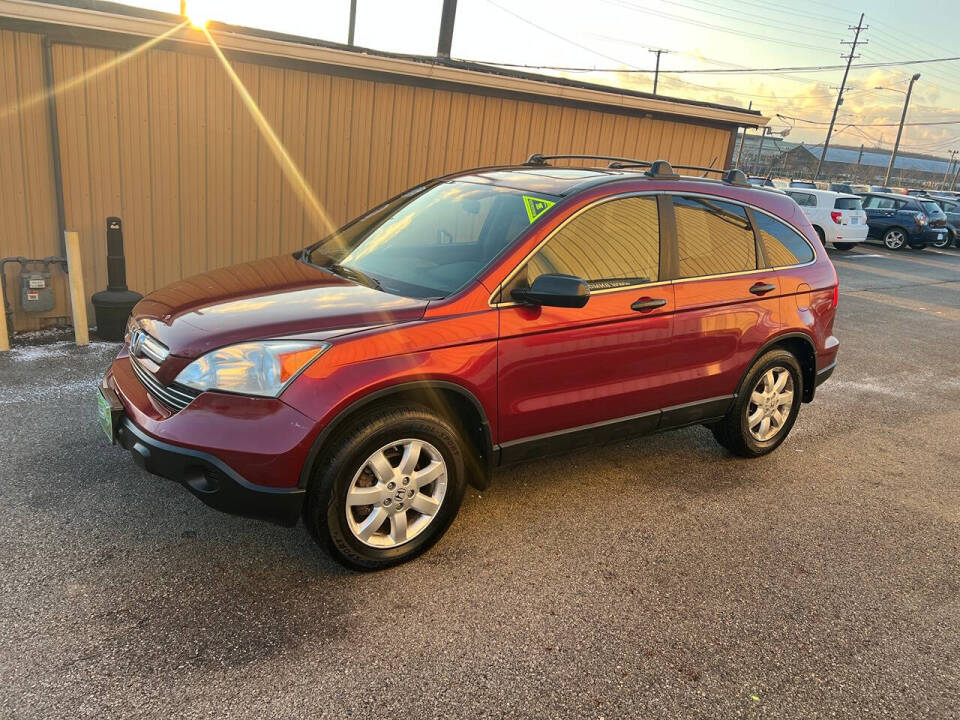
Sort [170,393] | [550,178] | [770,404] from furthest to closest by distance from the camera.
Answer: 1. [770,404]
2. [550,178]
3. [170,393]

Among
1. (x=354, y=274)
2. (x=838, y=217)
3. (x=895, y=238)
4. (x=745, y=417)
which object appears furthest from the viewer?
(x=895, y=238)

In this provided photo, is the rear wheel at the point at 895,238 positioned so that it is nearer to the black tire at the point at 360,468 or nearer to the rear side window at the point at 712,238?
the rear side window at the point at 712,238

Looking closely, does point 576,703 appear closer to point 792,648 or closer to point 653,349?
point 792,648

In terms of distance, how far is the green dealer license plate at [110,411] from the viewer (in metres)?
3.18

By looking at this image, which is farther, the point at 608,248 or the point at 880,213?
the point at 880,213

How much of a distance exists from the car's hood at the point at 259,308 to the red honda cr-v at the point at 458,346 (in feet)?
0.04

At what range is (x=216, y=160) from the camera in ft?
23.8

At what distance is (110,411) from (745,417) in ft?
11.8

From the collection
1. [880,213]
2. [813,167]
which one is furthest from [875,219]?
[813,167]

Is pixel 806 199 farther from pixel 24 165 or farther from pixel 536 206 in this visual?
pixel 24 165

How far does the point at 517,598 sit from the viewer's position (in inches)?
122

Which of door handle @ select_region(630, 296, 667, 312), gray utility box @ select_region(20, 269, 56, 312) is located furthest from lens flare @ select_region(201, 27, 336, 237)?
door handle @ select_region(630, 296, 667, 312)

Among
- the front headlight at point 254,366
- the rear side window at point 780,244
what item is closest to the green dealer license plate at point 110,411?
the front headlight at point 254,366

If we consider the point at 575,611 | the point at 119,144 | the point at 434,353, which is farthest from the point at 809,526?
the point at 119,144
